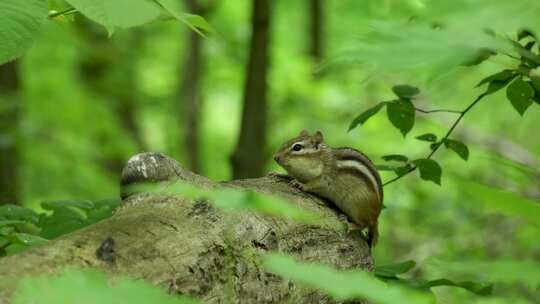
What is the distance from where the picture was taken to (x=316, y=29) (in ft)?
33.3

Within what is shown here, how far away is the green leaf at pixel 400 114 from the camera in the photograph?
3.31 metres

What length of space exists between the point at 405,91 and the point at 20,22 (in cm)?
177

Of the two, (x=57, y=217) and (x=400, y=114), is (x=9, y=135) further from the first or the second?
(x=400, y=114)

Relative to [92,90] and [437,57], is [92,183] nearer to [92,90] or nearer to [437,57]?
[92,90]

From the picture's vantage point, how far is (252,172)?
5508mm

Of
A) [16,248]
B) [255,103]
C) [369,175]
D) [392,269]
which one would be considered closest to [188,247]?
[16,248]

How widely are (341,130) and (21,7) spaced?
744 centimetres

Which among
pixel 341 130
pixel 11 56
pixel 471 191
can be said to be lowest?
pixel 341 130

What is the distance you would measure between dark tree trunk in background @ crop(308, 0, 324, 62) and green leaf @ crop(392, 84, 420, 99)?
6.54m

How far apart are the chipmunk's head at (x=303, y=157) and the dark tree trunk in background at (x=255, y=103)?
1.14m

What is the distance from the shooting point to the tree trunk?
2.04m

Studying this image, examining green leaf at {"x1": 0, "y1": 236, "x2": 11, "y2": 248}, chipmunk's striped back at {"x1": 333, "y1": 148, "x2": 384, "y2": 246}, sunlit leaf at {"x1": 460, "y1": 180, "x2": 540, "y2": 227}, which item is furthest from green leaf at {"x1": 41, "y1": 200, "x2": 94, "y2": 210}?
sunlit leaf at {"x1": 460, "y1": 180, "x2": 540, "y2": 227}

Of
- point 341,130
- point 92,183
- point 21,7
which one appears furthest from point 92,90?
point 21,7

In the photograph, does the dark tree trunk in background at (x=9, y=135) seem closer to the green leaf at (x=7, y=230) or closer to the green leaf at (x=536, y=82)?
the green leaf at (x=7, y=230)
